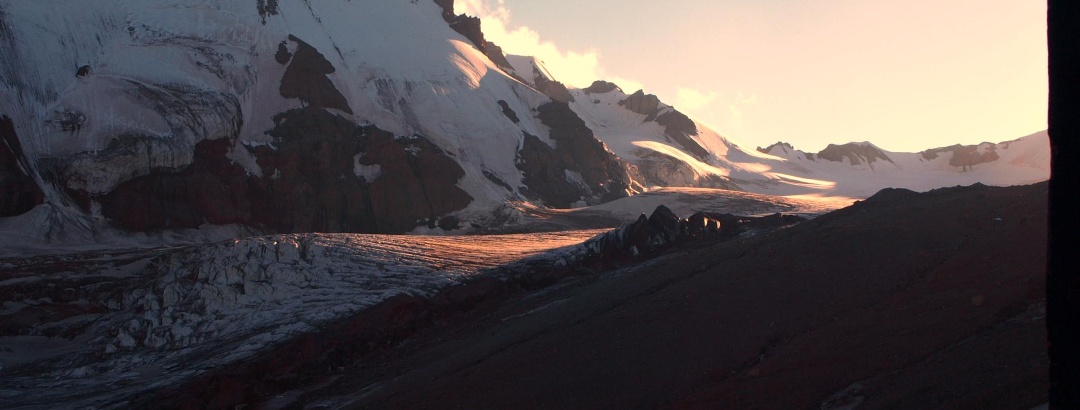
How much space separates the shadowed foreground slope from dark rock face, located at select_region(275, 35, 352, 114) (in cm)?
4439

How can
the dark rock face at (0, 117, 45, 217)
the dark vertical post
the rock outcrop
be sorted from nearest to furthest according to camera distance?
the dark vertical post
the dark rock face at (0, 117, 45, 217)
the rock outcrop

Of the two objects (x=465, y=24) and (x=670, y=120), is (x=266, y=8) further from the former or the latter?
(x=670, y=120)

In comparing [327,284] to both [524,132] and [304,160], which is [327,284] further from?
[524,132]

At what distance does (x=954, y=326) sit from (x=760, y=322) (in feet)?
15.9

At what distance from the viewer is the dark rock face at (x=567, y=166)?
81062 millimetres

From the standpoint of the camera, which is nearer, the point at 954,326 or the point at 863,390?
the point at 863,390

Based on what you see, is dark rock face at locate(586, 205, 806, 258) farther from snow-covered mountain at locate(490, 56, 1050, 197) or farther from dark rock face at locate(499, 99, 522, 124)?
snow-covered mountain at locate(490, 56, 1050, 197)

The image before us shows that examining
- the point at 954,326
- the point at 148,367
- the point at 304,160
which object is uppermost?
the point at 304,160

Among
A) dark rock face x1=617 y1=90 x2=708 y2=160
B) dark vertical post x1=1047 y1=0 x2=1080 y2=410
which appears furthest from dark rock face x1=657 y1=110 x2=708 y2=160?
dark vertical post x1=1047 y1=0 x2=1080 y2=410

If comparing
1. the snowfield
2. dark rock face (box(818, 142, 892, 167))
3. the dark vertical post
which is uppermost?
dark rock face (box(818, 142, 892, 167))

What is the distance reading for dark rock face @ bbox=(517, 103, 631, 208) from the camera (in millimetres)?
81062

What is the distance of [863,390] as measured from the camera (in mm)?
13781

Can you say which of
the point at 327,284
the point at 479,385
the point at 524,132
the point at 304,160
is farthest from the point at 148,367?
the point at 524,132

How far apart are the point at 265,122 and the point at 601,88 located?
72958 millimetres
